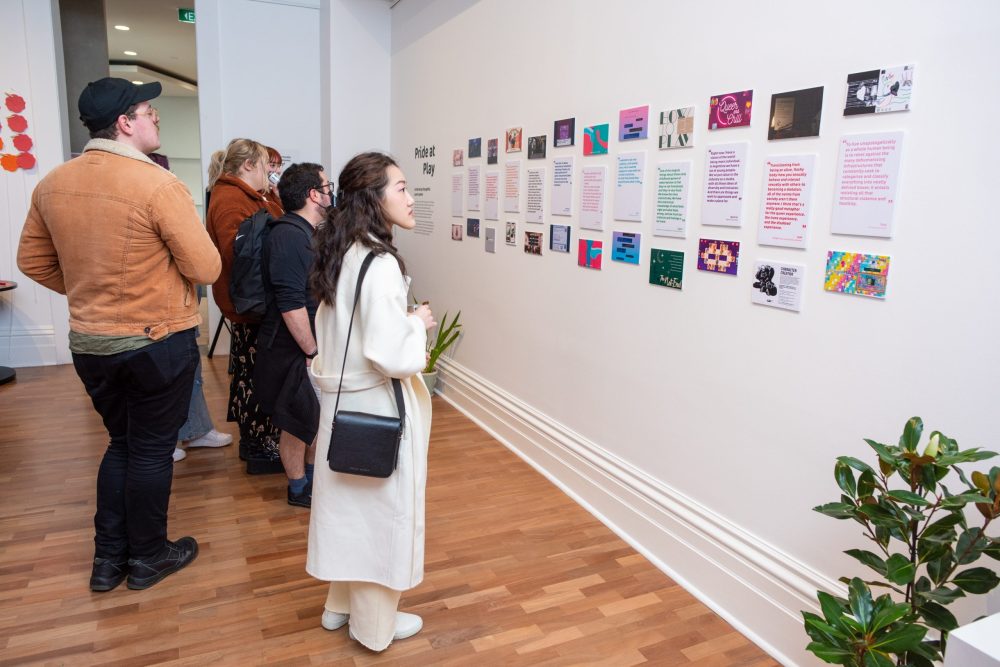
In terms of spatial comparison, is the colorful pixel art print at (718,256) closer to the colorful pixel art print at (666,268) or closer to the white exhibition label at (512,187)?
the colorful pixel art print at (666,268)

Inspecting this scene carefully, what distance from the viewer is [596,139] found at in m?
3.12

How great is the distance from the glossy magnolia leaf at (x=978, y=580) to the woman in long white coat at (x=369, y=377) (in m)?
1.36

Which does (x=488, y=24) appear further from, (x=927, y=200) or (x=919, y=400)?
(x=919, y=400)

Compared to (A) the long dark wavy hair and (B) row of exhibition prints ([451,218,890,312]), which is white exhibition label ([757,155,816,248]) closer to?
(B) row of exhibition prints ([451,218,890,312])

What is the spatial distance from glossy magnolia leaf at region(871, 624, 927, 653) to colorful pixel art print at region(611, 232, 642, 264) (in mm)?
1808

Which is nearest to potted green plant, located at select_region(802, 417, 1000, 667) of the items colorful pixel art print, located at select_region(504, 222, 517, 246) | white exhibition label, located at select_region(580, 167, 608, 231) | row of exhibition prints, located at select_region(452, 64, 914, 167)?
row of exhibition prints, located at select_region(452, 64, 914, 167)

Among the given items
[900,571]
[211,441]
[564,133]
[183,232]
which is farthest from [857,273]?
[211,441]

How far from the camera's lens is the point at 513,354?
4.02m

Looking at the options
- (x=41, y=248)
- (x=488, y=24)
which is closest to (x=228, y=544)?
(x=41, y=248)

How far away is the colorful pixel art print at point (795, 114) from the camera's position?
209 centimetres

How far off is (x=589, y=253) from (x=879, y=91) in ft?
4.87

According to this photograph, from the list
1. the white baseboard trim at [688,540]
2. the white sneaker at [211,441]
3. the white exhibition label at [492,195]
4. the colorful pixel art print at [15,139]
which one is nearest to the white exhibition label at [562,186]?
the white exhibition label at [492,195]

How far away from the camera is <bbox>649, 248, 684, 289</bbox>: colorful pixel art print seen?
8.70 feet

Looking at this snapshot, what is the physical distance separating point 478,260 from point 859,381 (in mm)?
2802
